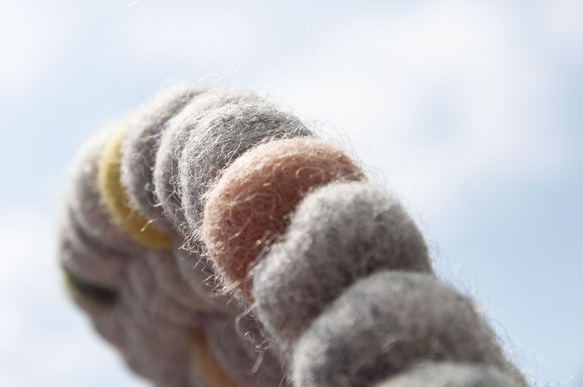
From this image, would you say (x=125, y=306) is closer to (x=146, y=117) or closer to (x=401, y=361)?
(x=146, y=117)

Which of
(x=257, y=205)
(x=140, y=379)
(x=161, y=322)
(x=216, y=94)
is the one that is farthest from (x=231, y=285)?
(x=140, y=379)

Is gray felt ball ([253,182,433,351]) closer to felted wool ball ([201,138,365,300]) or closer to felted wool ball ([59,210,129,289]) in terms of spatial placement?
felted wool ball ([201,138,365,300])

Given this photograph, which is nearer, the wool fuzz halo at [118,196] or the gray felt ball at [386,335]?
the gray felt ball at [386,335]

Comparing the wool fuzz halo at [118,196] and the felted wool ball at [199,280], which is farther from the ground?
the wool fuzz halo at [118,196]

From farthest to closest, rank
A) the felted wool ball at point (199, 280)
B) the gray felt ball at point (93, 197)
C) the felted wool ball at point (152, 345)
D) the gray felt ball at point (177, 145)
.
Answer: the felted wool ball at point (152, 345), the gray felt ball at point (93, 197), the felted wool ball at point (199, 280), the gray felt ball at point (177, 145)

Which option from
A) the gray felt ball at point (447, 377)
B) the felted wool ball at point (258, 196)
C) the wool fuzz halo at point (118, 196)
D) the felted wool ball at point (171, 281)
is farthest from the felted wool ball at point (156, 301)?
the gray felt ball at point (447, 377)

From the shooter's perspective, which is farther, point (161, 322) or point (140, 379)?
point (140, 379)

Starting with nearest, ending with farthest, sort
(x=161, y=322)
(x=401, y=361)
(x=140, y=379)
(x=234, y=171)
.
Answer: (x=401, y=361) < (x=234, y=171) < (x=161, y=322) < (x=140, y=379)

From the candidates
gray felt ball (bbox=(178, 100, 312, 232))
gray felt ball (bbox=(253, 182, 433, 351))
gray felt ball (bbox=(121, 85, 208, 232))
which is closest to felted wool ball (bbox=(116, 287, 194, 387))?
gray felt ball (bbox=(121, 85, 208, 232))

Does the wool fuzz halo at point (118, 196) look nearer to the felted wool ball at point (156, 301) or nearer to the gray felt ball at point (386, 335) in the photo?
the felted wool ball at point (156, 301)
